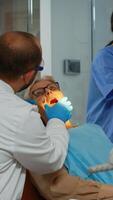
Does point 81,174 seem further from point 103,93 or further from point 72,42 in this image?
point 72,42

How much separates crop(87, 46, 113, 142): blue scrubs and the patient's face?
0.66 feet

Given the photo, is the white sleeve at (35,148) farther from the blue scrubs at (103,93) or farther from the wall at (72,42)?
the wall at (72,42)

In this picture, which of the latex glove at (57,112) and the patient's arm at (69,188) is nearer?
the patient's arm at (69,188)

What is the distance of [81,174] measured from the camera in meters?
1.36

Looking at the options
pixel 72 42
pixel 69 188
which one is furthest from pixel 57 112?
pixel 72 42

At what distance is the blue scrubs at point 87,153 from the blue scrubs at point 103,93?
149mm

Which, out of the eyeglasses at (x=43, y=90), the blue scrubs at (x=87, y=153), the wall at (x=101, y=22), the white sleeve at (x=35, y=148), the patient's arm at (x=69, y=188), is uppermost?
the wall at (x=101, y=22)

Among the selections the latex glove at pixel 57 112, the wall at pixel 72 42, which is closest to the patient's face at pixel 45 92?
the latex glove at pixel 57 112

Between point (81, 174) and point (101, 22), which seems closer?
point (81, 174)

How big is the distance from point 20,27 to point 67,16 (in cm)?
47

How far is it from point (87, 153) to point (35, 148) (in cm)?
30

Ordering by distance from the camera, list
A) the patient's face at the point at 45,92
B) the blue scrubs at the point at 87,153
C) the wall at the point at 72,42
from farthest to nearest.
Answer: the wall at the point at 72,42
the patient's face at the point at 45,92
the blue scrubs at the point at 87,153

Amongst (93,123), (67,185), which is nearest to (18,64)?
(67,185)

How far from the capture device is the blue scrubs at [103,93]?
161cm
